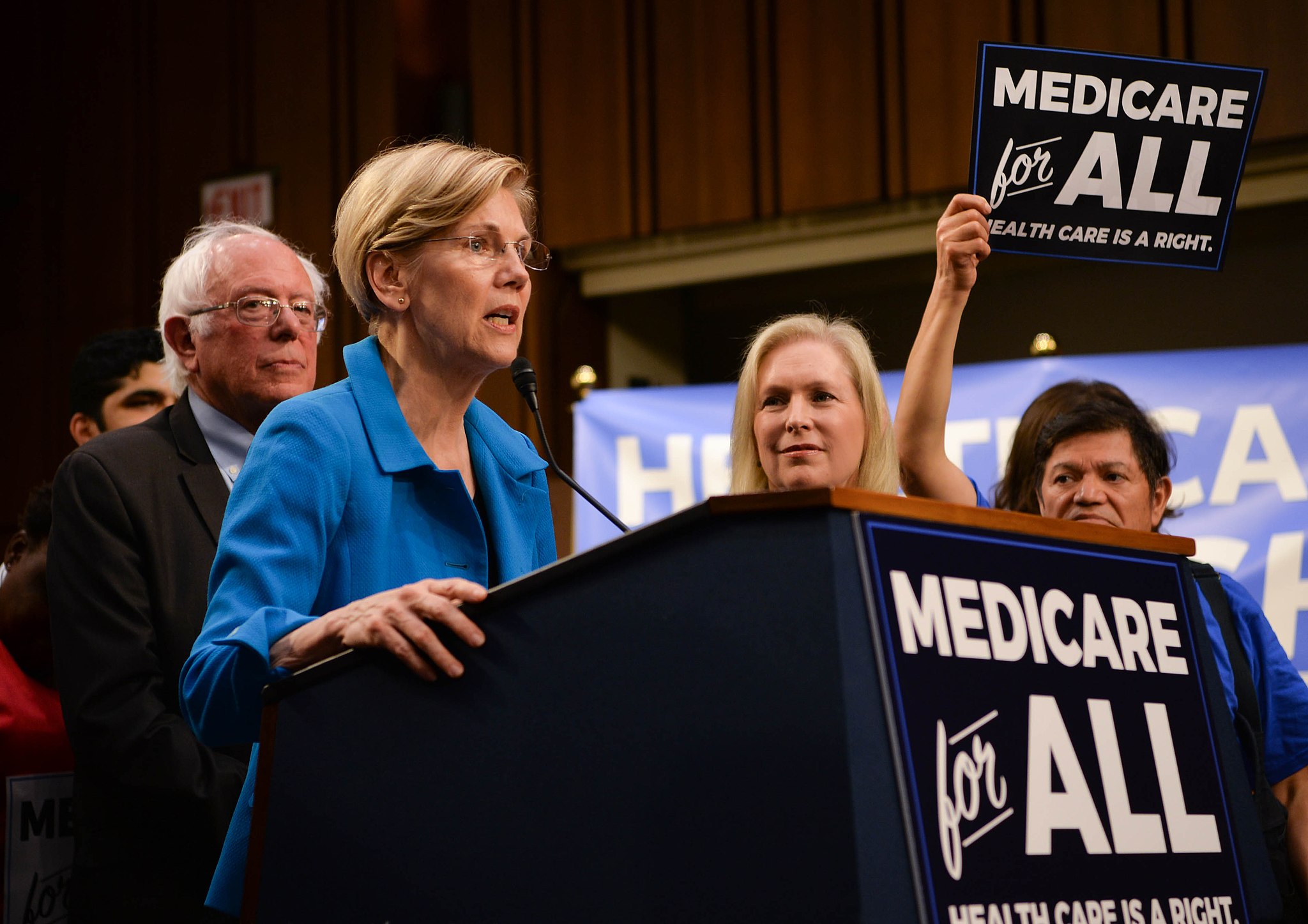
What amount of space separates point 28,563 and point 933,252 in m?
3.37

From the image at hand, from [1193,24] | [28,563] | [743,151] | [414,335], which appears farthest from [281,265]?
[1193,24]

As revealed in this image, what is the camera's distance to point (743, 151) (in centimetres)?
464

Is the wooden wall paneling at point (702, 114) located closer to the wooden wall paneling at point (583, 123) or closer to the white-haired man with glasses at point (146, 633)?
the wooden wall paneling at point (583, 123)

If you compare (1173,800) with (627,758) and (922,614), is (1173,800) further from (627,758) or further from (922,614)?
(627,758)

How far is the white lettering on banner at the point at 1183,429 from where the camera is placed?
3068 millimetres

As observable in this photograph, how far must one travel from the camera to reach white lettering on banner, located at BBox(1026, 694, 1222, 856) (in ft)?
3.04

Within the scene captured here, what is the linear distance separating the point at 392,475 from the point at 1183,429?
240 cm

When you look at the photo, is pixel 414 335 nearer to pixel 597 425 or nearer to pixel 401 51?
pixel 597 425

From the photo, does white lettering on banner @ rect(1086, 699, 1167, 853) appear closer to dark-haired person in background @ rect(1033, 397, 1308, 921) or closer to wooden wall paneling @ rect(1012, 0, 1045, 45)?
dark-haired person in background @ rect(1033, 397, 1308, 921)

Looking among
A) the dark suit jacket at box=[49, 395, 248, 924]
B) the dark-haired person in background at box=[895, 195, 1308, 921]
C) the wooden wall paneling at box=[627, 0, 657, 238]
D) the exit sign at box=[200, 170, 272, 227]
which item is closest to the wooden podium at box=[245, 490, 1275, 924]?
the dark suit jacket at box=[49, 395, 248, 924]

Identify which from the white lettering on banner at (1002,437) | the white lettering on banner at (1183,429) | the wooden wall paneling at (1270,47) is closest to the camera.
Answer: the white lettering on banner at (1183,429)

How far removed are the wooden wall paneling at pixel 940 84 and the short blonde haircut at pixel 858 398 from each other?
2.41 m

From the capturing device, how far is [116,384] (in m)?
2.75

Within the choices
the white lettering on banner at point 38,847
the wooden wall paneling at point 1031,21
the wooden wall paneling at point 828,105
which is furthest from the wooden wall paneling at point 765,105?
the white lettering on banner at point 38,847
